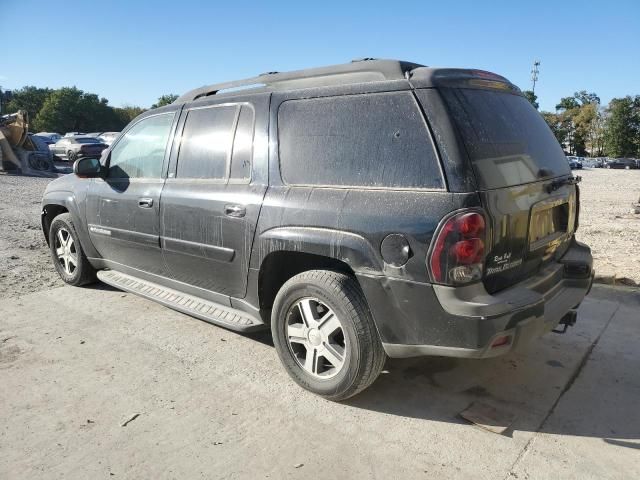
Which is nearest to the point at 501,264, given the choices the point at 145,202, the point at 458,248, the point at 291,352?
the point at 458,248

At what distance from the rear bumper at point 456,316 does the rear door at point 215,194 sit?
1088mm

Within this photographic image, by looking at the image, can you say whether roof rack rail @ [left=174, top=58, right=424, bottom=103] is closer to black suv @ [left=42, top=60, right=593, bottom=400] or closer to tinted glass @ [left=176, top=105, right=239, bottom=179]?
black suv @ [left=42, top=60, right=593, bottom=400]

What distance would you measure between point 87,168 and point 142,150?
0.59m

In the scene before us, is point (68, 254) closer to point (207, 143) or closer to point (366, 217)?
point (207, 143)

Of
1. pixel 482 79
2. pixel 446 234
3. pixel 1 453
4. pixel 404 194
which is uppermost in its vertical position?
pixel 482 79

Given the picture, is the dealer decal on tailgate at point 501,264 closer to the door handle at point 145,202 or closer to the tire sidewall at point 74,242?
the door handle at point 145,202

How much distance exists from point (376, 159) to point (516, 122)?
0.94m

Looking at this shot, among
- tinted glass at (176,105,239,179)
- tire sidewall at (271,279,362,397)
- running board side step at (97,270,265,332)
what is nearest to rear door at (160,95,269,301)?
tinted glass at (176,105,239,179)

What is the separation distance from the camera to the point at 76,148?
2569 cm

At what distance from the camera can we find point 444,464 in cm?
253

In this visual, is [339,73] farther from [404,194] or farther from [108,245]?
[108,245]

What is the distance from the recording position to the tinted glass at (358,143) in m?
2.73

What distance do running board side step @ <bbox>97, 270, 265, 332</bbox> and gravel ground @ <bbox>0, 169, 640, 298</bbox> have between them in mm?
1423

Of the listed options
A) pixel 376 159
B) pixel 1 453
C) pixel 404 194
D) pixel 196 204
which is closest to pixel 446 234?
pixel 404 194
